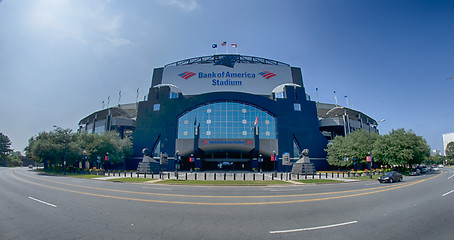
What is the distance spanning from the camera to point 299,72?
2790 inches

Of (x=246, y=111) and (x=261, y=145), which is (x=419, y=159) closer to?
(x=261, y=145)

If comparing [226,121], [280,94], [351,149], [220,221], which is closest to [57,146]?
[226,121]

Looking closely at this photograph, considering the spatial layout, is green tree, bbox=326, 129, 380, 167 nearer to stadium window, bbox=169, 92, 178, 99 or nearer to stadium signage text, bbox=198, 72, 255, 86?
stadium signage text, bbox=198, 72, 255, 86

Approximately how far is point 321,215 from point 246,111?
50036 mm

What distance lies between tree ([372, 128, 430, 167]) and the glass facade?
80.1 ft

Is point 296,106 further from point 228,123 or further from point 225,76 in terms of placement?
point 225,76

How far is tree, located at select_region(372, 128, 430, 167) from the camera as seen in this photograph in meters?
40.8

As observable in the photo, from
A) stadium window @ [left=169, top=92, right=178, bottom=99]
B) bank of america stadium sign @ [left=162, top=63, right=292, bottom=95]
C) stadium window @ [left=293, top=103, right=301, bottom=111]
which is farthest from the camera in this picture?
bank of america stadium sign @ [left=162, top=63, right=292, bottom=95]

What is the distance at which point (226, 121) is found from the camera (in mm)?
57281

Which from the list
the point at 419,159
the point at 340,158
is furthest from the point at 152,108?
the point at 419,159

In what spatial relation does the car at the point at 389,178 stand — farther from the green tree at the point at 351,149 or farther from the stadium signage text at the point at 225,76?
the stadium signage text at the point at 225,76

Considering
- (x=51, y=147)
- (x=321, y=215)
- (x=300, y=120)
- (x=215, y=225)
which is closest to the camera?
(x=215, y=225)

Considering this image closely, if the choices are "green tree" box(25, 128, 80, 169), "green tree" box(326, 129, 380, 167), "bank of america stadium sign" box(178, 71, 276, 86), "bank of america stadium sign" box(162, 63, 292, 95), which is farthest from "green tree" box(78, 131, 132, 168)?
"green tree" box(326, 129, 380, 167)

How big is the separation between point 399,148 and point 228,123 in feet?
127
